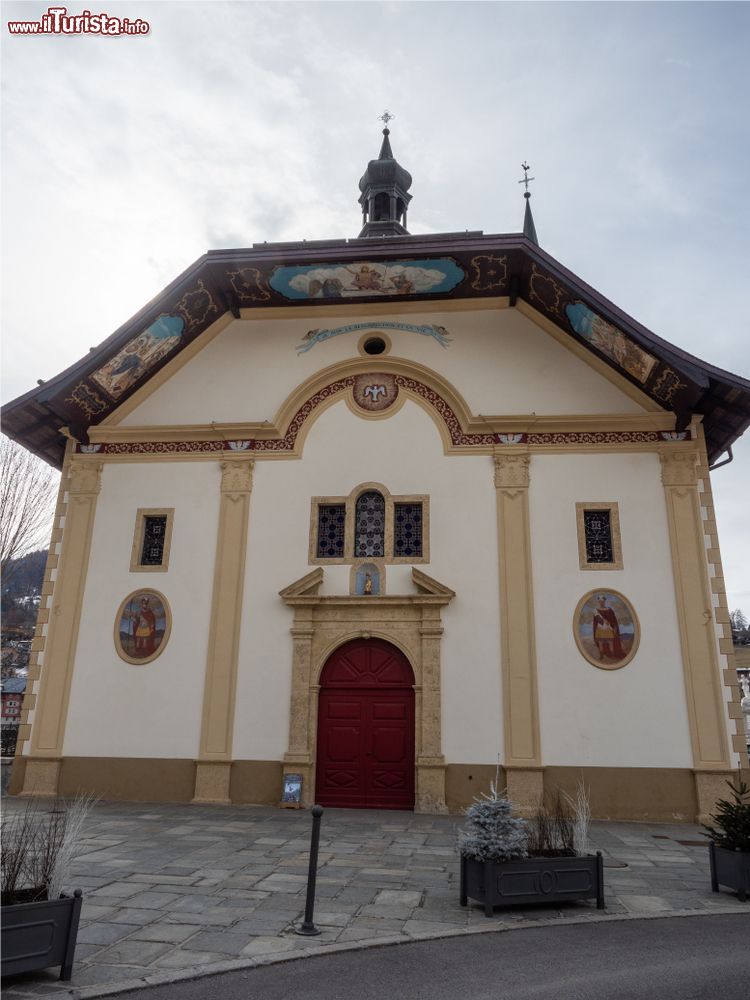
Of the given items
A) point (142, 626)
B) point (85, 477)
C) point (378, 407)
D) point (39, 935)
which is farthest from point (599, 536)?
point (39, 935)

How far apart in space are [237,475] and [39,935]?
10370mm

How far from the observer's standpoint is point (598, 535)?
43.8 feet

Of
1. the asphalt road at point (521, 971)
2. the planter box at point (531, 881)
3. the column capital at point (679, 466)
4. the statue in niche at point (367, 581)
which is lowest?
the asphalt road at point (521, 971)

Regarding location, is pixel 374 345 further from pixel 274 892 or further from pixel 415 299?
pixel 274 892

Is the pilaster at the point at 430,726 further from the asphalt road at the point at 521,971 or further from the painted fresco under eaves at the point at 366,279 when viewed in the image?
the asphalt road at the point at 521,971

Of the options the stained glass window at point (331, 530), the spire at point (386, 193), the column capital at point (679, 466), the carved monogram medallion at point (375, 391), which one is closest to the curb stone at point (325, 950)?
the column capital at point (679, 466)

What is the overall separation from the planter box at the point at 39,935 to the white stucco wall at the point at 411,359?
10984 mm

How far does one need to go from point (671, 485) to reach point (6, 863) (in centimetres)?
1186

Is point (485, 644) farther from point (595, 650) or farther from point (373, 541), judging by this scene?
point (373, 541)

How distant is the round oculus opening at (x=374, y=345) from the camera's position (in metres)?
15.2

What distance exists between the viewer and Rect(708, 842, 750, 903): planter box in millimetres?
6973

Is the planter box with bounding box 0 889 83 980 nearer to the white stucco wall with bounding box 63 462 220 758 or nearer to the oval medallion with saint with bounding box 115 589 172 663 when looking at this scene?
the white stucco wall with bounding box 63 462 220 758

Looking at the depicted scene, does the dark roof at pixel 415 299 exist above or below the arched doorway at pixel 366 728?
above

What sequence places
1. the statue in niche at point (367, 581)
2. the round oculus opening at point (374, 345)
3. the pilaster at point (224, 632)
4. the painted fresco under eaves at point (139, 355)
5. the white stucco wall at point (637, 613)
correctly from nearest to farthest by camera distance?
the white stucco wall at point (637, 613), the pilaster at point (224, 632), the statue in niche at point (367, 581), the painted fresco under eaves at point (139, 355), the round oculus opening at point (374, 345)
